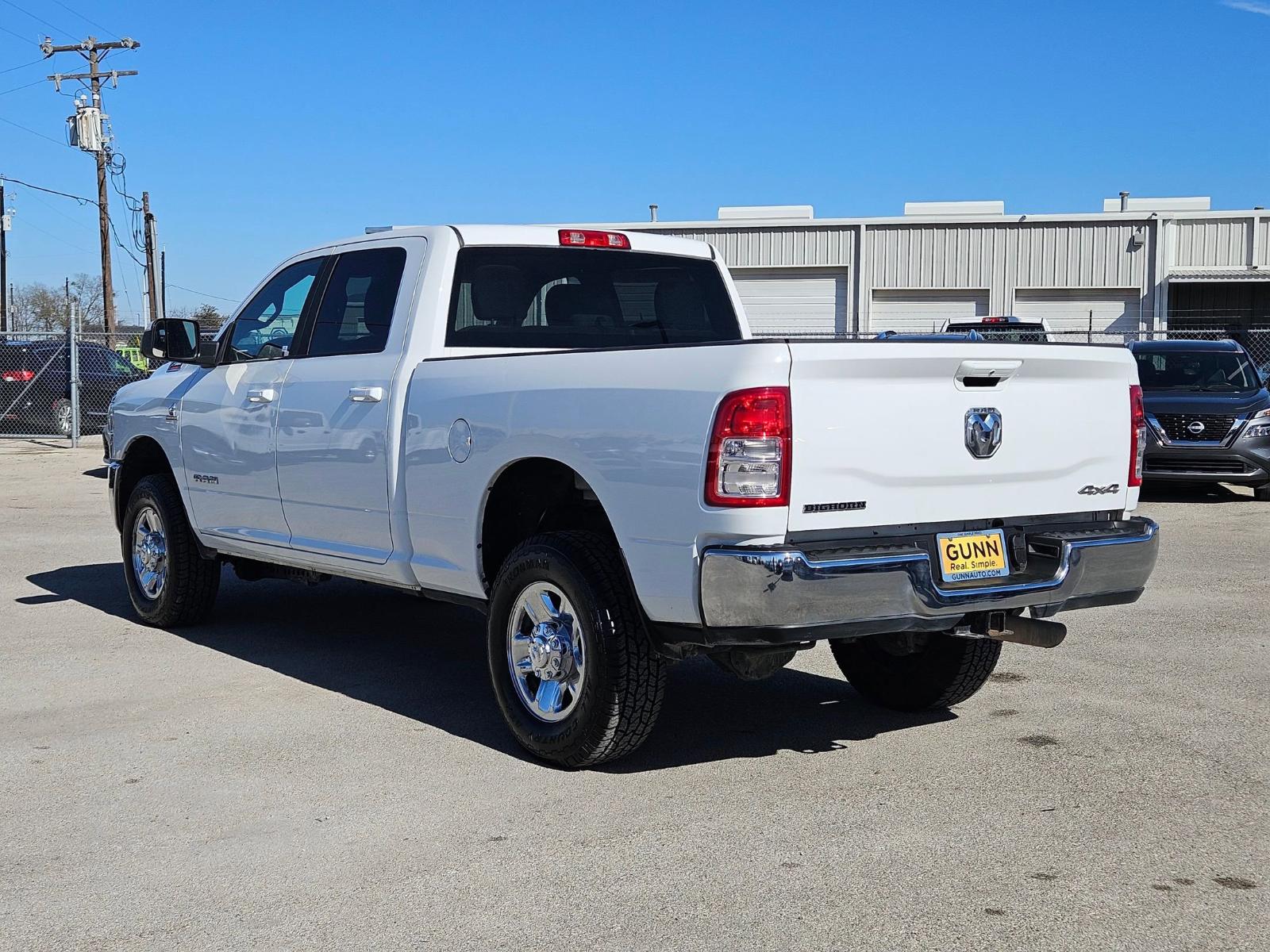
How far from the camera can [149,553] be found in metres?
8.02

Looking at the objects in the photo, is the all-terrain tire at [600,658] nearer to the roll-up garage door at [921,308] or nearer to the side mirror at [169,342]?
the side mirror at [169,342]

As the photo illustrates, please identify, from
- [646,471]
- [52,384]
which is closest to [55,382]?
[52,384]

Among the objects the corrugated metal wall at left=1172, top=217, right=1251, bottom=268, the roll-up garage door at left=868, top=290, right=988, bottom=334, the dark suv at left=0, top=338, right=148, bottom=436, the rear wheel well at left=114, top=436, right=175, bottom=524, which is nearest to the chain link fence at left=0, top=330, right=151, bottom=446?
the dark suv at left=0, top=338, right=148, bottom=436

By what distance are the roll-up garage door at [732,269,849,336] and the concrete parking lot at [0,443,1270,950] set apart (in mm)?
33891

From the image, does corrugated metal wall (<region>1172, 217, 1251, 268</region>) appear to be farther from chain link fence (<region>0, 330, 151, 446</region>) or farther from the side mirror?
the side mirror

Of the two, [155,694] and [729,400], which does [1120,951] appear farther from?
[155,694]

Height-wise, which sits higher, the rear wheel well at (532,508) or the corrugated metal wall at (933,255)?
the corrugated metal wall at (933,255)

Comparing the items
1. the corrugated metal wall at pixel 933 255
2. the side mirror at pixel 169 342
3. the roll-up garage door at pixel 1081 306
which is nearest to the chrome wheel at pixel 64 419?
the side mirror at pixel 169 342

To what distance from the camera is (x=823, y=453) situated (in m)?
4.46

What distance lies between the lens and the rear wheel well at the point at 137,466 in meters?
8.20

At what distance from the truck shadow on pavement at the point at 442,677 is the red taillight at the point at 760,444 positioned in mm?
1375

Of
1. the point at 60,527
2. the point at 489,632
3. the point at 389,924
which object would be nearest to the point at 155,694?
the point at 489,632

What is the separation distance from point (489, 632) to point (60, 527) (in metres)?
8.97

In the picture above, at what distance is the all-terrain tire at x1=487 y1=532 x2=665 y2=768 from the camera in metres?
4.91
